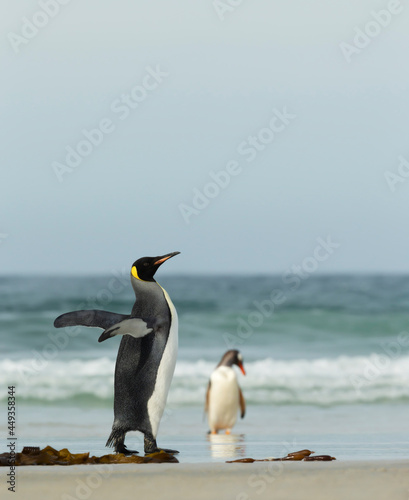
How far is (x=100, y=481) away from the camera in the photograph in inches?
174

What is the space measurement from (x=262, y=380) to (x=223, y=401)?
149 inches

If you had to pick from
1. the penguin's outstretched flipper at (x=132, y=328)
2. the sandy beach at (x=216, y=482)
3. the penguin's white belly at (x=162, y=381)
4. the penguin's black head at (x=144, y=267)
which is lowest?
the sandy beach at (x=216, y=482)

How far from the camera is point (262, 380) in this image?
13266 millimetres

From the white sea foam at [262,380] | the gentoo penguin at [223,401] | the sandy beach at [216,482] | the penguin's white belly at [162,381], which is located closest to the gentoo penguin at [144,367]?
the penguin's white belly at [162,381]

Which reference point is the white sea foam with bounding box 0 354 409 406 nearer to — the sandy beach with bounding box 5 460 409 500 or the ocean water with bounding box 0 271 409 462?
the ocean water with bounding box 0 271 409 462

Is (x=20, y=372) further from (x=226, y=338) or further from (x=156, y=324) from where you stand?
(x=156, y=324)

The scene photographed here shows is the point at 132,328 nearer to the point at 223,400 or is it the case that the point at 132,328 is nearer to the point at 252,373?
the point at 223,400

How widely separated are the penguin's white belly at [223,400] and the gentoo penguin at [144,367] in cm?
342

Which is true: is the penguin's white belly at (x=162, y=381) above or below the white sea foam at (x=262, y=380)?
below

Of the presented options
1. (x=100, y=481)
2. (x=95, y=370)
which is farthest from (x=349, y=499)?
(x=95, y=370)

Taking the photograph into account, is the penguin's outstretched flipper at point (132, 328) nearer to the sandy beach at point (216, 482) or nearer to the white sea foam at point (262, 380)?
the sandy beach at point (216, 482)

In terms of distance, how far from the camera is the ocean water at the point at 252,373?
760 cm

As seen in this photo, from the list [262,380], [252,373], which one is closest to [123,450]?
[262,380]

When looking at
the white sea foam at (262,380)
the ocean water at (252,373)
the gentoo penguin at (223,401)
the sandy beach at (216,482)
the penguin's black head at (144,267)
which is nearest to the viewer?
the sandy beach at (216,482)
